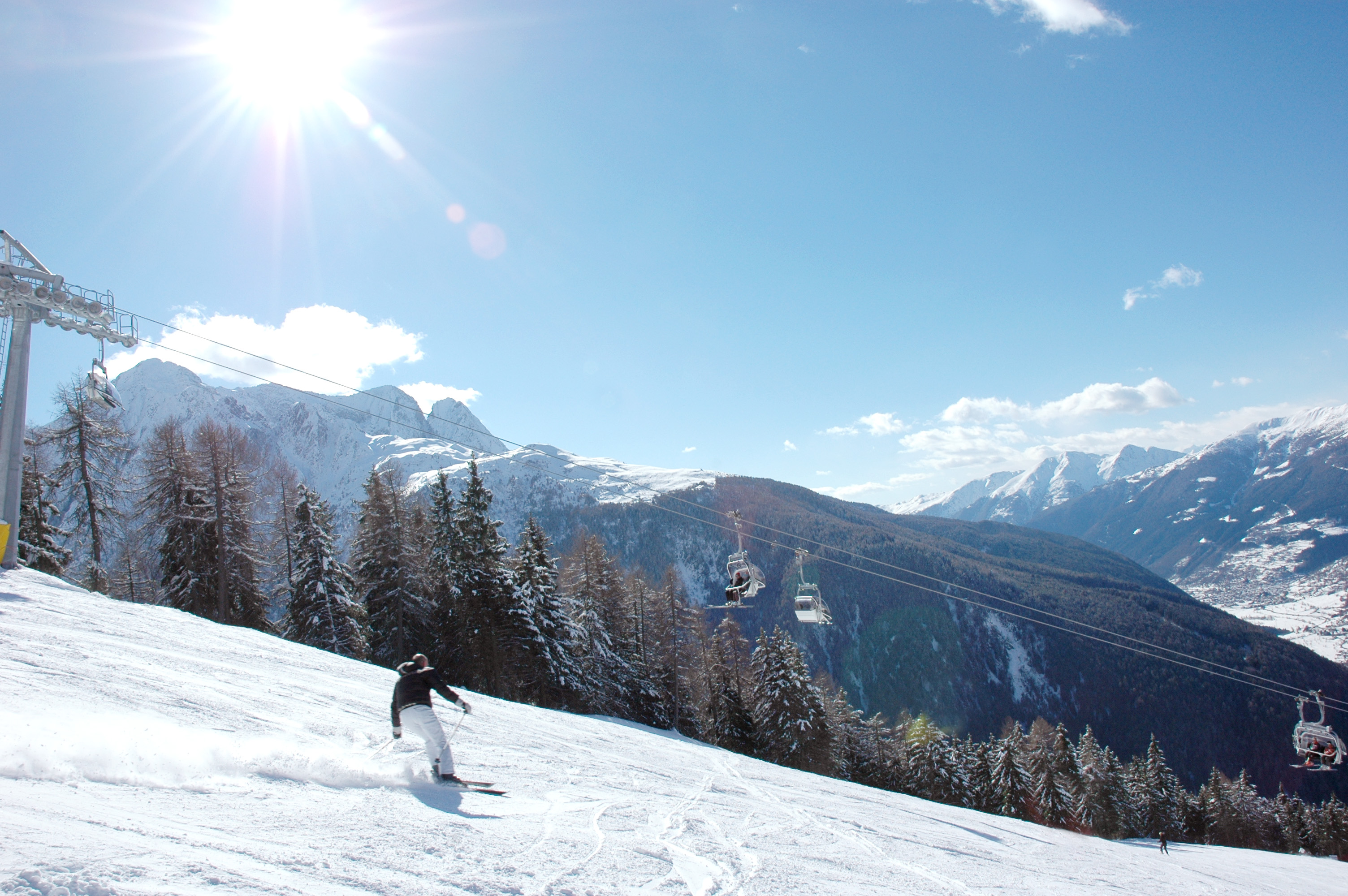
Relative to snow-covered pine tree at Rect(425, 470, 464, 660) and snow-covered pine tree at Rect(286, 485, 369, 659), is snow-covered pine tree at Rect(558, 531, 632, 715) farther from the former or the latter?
snow-covered pine tree at Rect(286, 485, 369, 659)

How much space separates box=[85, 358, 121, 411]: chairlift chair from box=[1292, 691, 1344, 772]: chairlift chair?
34.6 metres

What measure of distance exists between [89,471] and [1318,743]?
45993mm

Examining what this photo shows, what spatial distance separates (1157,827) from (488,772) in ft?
222

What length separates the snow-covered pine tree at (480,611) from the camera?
96.1 feet

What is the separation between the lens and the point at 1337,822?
57875 mm

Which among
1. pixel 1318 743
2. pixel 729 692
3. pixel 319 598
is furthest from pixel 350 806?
pixel 729 692

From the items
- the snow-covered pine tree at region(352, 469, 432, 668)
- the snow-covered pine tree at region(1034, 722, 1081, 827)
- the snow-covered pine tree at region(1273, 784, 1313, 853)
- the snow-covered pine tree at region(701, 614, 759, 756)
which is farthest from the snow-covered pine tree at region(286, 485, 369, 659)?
the snow-covered pine tree at region(1273, 784, 1313, 853)

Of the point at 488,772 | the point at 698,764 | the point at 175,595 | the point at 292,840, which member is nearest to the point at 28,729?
the point at 292,840

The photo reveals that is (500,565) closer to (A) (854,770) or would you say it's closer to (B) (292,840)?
(B) (292,840)

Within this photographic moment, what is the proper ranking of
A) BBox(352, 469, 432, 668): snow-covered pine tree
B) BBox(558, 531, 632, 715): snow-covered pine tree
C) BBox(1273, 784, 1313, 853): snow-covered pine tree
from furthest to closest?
BBox(1273, 784, 1313, 853): snow-covered pine tree → BBox(558, 531, 632, 715): snow-covered pine tree → BBox(352, 469, 432, 668): snow-covered pine tree

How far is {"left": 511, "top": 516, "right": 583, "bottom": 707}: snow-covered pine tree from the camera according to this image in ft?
96.1

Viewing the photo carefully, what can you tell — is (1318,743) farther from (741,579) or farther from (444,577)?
(444,577)

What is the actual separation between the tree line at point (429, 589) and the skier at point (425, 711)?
66.1ft

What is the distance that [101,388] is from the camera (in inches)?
656
